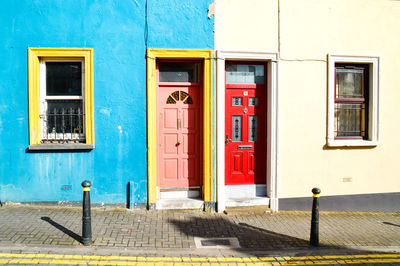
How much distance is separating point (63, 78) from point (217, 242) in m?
4.65

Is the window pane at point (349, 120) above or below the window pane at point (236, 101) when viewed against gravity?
below

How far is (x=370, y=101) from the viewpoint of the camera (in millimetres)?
7137

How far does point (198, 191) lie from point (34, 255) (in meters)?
3.41

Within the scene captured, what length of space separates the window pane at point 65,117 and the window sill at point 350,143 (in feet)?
18.2

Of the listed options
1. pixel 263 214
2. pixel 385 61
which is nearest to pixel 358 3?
pixel 385 61

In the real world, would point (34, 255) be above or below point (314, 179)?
below

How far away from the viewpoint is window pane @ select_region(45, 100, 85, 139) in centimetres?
647

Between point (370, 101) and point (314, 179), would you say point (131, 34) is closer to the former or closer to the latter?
point (314, 179)

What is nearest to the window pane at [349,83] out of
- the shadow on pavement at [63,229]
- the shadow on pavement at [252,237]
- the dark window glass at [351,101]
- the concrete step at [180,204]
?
the dark window glass at [351,101]

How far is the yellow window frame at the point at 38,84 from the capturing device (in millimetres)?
6191

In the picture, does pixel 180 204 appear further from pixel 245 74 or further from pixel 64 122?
pixel 245 74

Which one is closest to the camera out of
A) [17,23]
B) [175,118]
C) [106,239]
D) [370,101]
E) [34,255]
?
[34,255]

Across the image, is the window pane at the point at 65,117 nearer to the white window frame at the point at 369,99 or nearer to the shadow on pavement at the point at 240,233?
the shadow on pavement at the point at 240,233

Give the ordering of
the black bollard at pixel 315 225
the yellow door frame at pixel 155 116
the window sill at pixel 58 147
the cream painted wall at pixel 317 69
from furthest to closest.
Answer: the cream painted wall at pixel 317 69
the yellow door frame at pixel 155 116
the window sill at pixel 58 147
the black bollard at pixel 315 225
